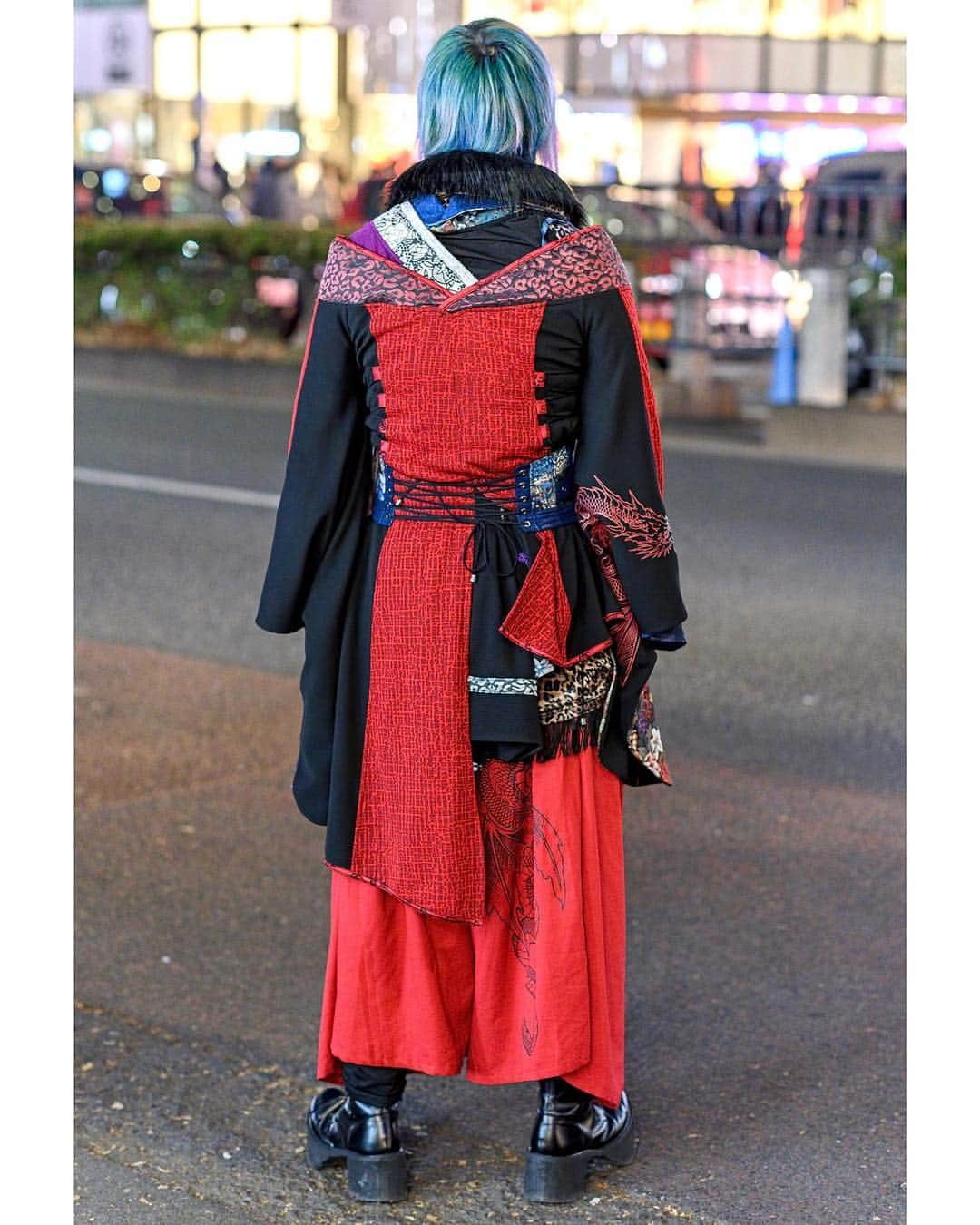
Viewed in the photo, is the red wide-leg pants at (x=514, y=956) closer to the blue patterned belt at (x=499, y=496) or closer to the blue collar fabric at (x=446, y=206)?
the blue patterned belt at (x=499, y=496)

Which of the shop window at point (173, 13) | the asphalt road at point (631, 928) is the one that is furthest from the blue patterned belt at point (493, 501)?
the shop window at point (173, 13)

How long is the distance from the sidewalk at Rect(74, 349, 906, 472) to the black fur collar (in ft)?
32.4

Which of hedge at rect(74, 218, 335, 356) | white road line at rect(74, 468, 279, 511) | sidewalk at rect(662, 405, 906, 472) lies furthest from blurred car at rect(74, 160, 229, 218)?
white road line at rect(74, 468, 279, 511)

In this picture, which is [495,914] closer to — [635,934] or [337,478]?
[337,478]

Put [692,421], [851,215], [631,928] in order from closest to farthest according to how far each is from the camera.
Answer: [631,928]
[692,421]
[851,215]

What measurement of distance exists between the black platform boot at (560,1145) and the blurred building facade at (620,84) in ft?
121

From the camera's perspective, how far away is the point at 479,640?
129 inches

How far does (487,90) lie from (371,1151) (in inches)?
72.5

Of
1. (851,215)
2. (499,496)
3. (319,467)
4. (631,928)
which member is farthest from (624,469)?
(851,215)

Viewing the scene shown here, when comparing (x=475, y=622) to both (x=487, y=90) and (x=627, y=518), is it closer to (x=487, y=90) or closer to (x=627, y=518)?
(x=627, y=518)

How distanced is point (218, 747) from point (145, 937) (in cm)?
169

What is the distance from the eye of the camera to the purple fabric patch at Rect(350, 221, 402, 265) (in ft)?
10.6

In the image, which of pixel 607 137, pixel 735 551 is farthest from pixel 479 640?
pixel 607 137

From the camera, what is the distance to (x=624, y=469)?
10.6 feet
